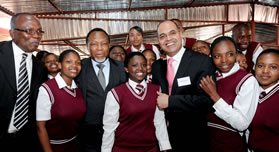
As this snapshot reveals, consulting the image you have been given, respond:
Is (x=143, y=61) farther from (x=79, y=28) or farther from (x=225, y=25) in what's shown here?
(x=225, y=25)

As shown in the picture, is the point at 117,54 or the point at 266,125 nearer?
the point at 266,125

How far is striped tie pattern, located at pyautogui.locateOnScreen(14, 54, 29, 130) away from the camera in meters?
1.93

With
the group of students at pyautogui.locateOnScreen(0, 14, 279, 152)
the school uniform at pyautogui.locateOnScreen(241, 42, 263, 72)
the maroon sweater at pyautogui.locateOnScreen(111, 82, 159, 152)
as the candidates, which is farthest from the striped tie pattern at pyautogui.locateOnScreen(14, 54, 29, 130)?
the school uniform at pyautogui.locateOnScreen(241, 42, 263, 72)

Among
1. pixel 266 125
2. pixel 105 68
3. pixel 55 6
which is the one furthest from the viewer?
pixel 55 6

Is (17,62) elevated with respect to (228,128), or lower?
elevated

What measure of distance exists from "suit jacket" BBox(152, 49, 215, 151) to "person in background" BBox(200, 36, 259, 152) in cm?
8

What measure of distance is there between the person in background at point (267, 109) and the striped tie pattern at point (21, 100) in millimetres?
2249

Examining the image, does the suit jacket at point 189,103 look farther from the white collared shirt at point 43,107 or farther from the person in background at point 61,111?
the white collared shirt at point 43,107

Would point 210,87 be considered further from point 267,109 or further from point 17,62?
point 17,62

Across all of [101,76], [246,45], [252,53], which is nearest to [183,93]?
[101,76]

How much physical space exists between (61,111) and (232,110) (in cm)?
165

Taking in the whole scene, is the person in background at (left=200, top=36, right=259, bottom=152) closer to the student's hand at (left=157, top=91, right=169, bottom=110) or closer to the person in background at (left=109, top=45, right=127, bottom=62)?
the student's hand at (left=157, top=91, right=169, bottom=110)

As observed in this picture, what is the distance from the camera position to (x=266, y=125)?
172cm

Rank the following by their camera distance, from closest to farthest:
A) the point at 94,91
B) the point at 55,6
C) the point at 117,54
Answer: the point at 94,91, the point at 117,54, the point at 55,6
